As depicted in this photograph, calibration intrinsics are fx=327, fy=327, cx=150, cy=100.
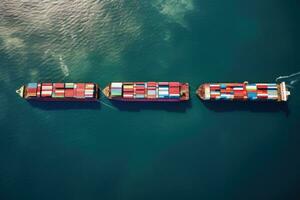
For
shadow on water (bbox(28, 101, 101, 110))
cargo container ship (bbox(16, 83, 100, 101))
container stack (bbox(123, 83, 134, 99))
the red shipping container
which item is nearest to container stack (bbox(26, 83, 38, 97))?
cargo container ship (bbox(16, 83, 100, 101))

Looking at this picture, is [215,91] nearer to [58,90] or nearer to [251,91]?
[251,91]

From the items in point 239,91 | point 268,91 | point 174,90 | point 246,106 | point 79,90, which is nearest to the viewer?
point 268,91

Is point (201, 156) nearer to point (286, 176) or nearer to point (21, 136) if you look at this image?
point (286, 176)

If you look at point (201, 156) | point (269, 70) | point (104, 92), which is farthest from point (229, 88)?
point (104, 92)

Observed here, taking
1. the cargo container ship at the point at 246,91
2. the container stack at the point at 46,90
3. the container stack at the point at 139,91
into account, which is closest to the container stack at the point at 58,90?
the container stack at the point at 46,90

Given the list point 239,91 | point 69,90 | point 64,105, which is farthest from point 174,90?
point 64,105
